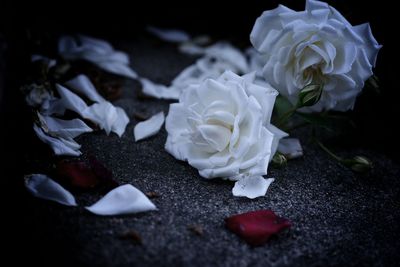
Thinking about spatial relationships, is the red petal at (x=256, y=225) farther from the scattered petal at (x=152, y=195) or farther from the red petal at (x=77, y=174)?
the red petal at (x=77, y=174)

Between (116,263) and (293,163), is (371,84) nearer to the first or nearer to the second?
(293,163)

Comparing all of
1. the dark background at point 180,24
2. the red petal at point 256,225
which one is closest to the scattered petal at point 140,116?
the dark background at point 180,24

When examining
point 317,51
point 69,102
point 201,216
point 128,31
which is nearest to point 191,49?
point 128,31

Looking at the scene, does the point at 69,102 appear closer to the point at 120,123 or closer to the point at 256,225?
Result: the point at 120,123

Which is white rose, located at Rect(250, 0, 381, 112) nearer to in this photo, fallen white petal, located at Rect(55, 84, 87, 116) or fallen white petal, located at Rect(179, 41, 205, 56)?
fallen white petal, located at Rect(55, 84, 87, 116)

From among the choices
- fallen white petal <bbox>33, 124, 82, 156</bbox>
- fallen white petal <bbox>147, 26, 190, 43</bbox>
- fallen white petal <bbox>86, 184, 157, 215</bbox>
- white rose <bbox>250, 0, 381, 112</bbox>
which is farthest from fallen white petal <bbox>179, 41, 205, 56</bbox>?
fallen white petal <bbox>86, 184, 157, 215</bbox>
